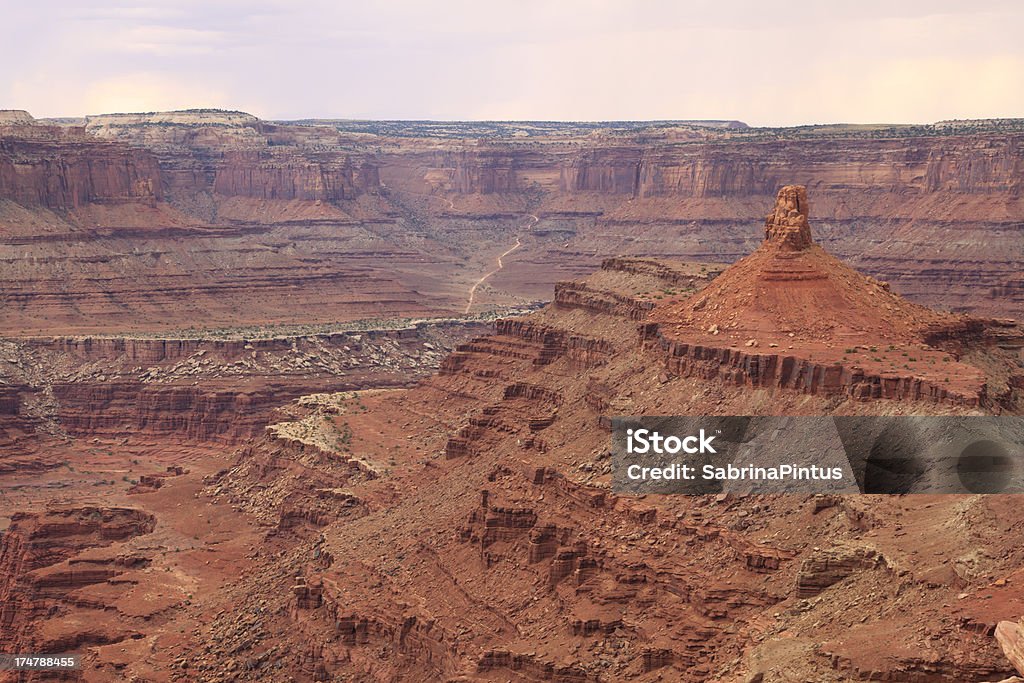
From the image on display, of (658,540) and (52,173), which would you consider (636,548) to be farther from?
(52,173)

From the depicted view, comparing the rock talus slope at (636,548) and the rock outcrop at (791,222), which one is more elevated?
the rock outcrop at (791,222)

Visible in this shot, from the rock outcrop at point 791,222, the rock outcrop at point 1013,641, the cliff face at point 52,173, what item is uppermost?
the rock outcrop at point 791,222

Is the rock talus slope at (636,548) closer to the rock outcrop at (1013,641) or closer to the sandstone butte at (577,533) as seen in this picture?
the sandstone butte at (577,533)

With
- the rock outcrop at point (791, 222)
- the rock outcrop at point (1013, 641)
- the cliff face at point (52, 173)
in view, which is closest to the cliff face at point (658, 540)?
the rock outcrop at point (791, 222)

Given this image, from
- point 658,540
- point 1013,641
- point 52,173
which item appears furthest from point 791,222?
point 52,173

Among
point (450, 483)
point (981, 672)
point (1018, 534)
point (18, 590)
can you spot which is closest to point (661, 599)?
point (1018, 534)

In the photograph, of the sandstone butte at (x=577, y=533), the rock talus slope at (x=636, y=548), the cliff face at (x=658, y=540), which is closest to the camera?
the rock talus slope at (x=636, y=548)

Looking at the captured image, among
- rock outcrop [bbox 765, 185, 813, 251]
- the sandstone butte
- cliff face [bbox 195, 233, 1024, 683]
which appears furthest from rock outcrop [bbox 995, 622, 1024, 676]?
rock outcrop [bbox 765, 185, 813, 251]

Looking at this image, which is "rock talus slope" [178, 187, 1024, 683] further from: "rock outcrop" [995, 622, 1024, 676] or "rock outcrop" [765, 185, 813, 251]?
"rock outcrop" [995, 622, 1024, 676]

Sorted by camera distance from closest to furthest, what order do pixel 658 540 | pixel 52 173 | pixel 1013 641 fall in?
pixel 1013 641, pixel 658 540, pixel 52 173

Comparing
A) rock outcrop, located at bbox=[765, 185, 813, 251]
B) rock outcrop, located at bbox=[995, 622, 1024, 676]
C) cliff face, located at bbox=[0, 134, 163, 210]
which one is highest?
rock outcrop, located at bbox=[765, 185, 813, 251]
